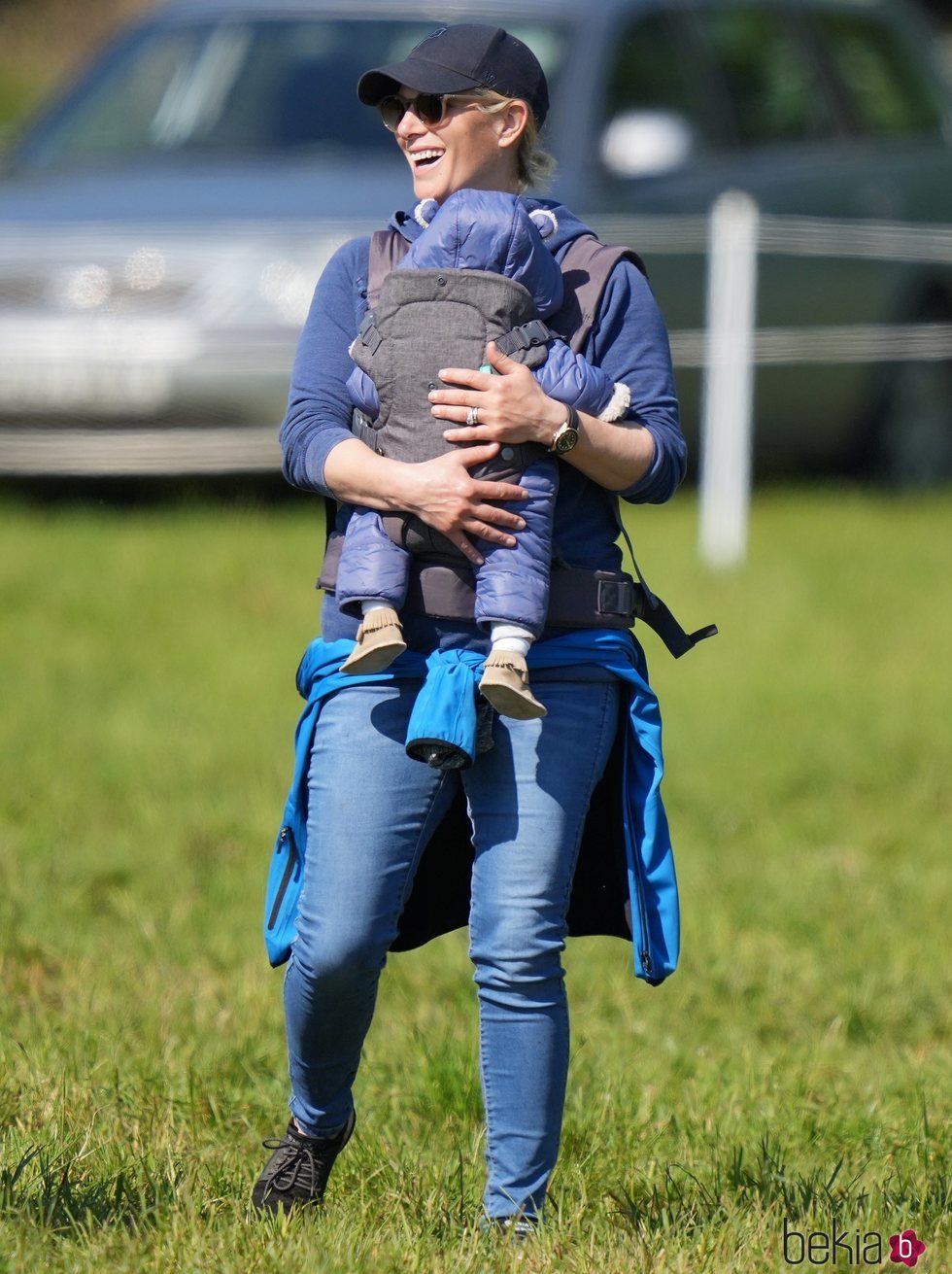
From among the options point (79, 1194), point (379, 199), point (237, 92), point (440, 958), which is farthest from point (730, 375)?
point (79, 1194)

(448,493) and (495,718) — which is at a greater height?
(448,493)

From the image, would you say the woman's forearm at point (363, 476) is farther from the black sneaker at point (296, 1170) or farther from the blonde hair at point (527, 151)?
the black sneaker at point (296, 1170)

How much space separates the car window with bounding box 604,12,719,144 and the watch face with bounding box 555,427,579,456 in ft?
21.1

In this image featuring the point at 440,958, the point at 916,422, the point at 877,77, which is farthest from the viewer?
the point at 877,77

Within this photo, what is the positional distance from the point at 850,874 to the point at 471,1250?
265 centimetres

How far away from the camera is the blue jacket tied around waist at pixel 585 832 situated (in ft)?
10.1

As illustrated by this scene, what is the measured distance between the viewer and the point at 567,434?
9.70 ft

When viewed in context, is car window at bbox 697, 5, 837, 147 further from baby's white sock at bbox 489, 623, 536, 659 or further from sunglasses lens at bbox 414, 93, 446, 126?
baby's white sock at bbox 489, 623, 536, 659

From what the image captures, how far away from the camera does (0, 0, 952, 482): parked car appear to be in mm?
8344

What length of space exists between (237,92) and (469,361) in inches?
261

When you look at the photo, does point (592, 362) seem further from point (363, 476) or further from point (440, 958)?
point (440, 958)

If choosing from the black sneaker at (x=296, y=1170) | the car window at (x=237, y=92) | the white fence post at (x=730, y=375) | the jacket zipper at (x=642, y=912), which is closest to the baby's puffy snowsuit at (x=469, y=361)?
the jacket zipper at (x=642, y=912)

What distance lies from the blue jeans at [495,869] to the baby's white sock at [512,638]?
134 millimetres

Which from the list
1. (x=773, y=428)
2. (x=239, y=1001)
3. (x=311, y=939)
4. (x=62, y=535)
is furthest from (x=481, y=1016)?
(x=773, y=428)
